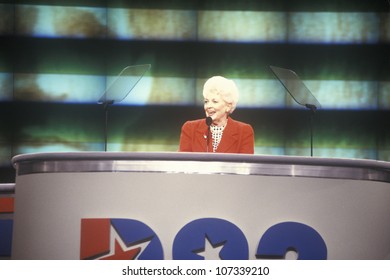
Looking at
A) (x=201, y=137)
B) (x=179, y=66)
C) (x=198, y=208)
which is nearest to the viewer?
(x=198, y=208)

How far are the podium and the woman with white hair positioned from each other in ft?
2.44

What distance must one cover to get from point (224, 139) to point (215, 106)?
0.58 feet

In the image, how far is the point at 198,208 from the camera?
316cm

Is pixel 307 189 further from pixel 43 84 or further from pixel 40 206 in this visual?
pixel 43 84

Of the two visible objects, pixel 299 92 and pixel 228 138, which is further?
pixel 299 92

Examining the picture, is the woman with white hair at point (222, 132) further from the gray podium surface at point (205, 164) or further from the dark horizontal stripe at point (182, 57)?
the dark horizontal stripe at point (182, 57)

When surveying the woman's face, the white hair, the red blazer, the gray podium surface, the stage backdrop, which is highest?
the stage backdrop

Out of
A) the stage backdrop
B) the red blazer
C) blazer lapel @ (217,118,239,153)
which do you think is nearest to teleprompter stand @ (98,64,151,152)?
the red blazer

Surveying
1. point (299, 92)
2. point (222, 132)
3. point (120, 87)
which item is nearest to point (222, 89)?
point (222, 132)

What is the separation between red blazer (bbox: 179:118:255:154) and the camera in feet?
12.9

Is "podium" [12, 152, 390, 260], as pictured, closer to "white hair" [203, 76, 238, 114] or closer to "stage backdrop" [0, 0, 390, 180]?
"white hair" [203, 76, 238, 114]

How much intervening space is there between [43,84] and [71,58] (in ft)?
1.49

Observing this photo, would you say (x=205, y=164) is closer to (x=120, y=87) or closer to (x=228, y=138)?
(x=228, y=138)
